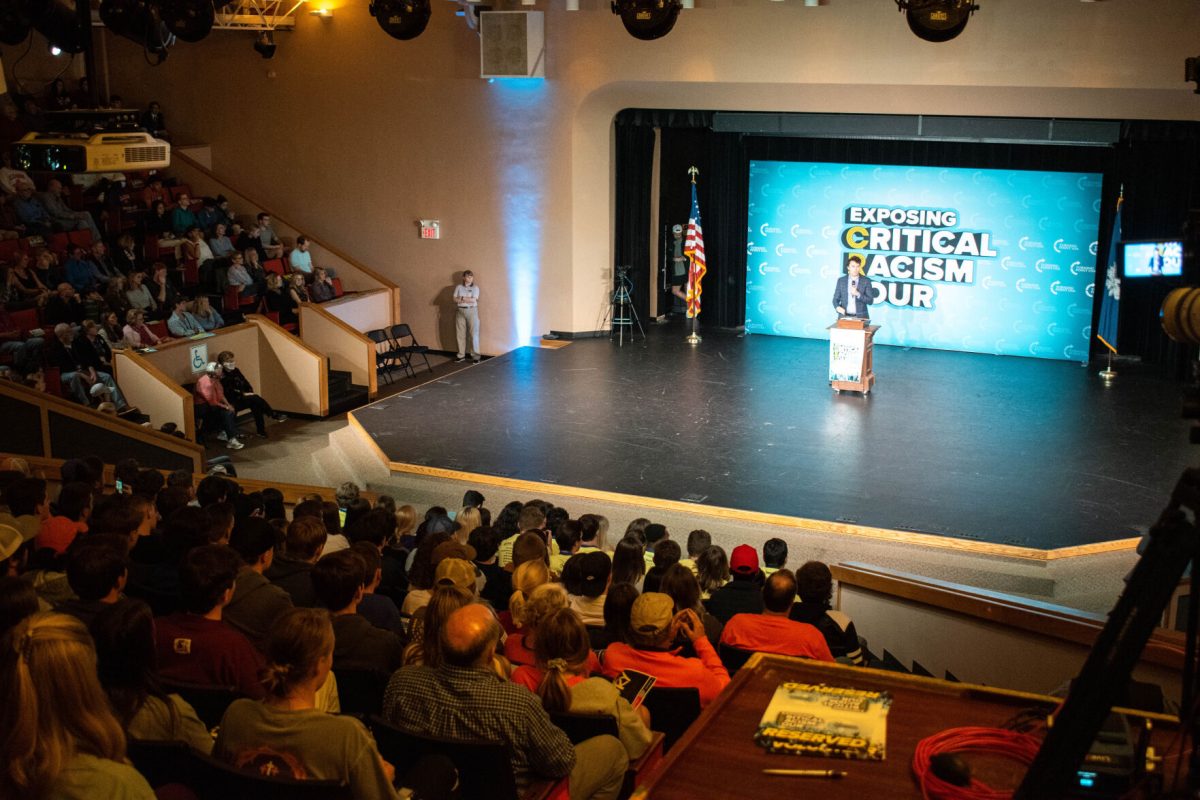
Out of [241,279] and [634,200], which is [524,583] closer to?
[241,279]

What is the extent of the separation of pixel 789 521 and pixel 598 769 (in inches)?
212

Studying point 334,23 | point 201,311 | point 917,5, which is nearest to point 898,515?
point 917,5

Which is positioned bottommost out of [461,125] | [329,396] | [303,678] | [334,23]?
[329,396]

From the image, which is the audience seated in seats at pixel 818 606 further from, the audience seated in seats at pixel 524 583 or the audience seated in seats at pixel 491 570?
the audience seated in seats at pixel 491 570

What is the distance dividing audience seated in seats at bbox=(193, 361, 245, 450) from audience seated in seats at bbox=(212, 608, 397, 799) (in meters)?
9.17

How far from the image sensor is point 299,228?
1570 cm

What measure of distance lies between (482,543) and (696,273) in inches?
353

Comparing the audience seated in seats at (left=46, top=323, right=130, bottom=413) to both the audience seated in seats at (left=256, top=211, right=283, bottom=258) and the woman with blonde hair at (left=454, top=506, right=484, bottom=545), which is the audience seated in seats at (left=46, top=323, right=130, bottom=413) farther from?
the woman with blonde hair at (left=454, top=506, right=484, bottom=545)

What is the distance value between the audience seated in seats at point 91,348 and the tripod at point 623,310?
5.75 metres

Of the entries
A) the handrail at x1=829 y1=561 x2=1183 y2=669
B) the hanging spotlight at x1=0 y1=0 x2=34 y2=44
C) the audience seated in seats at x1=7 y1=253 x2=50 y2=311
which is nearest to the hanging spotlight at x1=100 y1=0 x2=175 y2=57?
the hanging spotlight at x1=0 y1=0 x2=34 y2=44

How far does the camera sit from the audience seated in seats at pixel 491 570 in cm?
520

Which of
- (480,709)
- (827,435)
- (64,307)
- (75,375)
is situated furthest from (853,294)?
(480,709)

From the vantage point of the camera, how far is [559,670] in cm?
324

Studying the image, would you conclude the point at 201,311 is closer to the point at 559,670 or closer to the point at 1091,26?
the point at 1091,26
